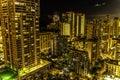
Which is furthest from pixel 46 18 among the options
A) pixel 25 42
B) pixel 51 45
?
pixel 25 42

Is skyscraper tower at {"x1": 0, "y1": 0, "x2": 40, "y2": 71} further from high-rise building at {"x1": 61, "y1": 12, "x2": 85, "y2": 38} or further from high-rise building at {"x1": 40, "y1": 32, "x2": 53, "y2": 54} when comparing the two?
high-rise building at {"x1": 61, "y1": 12, "x2": 85, "y2": 38}

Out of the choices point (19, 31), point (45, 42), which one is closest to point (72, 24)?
point (45, 42)

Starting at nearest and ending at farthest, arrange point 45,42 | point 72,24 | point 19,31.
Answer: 1. point 19,31
2. point 45,42
3. point 72,24

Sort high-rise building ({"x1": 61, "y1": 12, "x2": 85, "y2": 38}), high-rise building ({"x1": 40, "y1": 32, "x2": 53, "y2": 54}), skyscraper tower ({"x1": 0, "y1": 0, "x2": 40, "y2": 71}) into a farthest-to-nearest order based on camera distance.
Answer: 1. high-rise building ({"x1": 61, "y1": 12, "x2": 85, "y2": 38})
2. high-rise building ({"x1": 40, "y1": 32, "x2": 53, "y2": 54})
3. skyscraper tower ({"x1": 0, "y1": 0, "x2": 40, "y2": 71})

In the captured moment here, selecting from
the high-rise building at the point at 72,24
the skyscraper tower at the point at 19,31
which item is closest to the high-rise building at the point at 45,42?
the high-rise building at the point at 72,24

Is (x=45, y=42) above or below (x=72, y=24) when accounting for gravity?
below

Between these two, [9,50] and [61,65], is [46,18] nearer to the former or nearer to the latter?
[61,65]

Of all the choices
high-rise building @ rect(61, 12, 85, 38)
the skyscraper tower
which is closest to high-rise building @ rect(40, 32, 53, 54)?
high-rise building @ rect(61, 12, 85, 38)

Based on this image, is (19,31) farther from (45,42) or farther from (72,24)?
(72,24)
